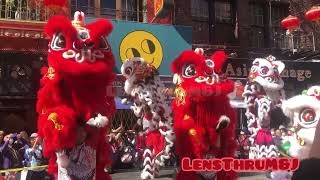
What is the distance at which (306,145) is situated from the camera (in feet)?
20.6

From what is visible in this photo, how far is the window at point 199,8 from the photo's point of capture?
1712 centimetres

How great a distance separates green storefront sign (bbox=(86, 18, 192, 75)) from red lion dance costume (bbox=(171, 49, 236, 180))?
7637 mm

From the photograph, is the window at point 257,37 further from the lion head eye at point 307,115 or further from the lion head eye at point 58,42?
the lion head eye at point 58,42

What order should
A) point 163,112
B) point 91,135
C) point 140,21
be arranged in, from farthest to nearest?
point 140,21 → point 163,112 → point 91,135

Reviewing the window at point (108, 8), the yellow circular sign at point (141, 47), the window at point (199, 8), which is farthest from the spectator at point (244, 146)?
the window at point (108, 8)

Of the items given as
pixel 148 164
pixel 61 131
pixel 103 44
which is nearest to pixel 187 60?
pixel 103 44

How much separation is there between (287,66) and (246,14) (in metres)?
2.25

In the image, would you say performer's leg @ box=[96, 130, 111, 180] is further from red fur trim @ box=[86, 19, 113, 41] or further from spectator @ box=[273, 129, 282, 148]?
spectator @ box=[273, 129, 282, 148]

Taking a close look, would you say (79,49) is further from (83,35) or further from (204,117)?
(204,117)

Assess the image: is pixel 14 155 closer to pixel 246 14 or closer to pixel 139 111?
pixel 139 111

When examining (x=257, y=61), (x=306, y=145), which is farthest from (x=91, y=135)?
(x=257, y=61)

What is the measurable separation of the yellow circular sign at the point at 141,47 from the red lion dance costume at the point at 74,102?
28.3 feet

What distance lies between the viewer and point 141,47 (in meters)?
14.9

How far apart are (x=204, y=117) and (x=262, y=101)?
4147mm
